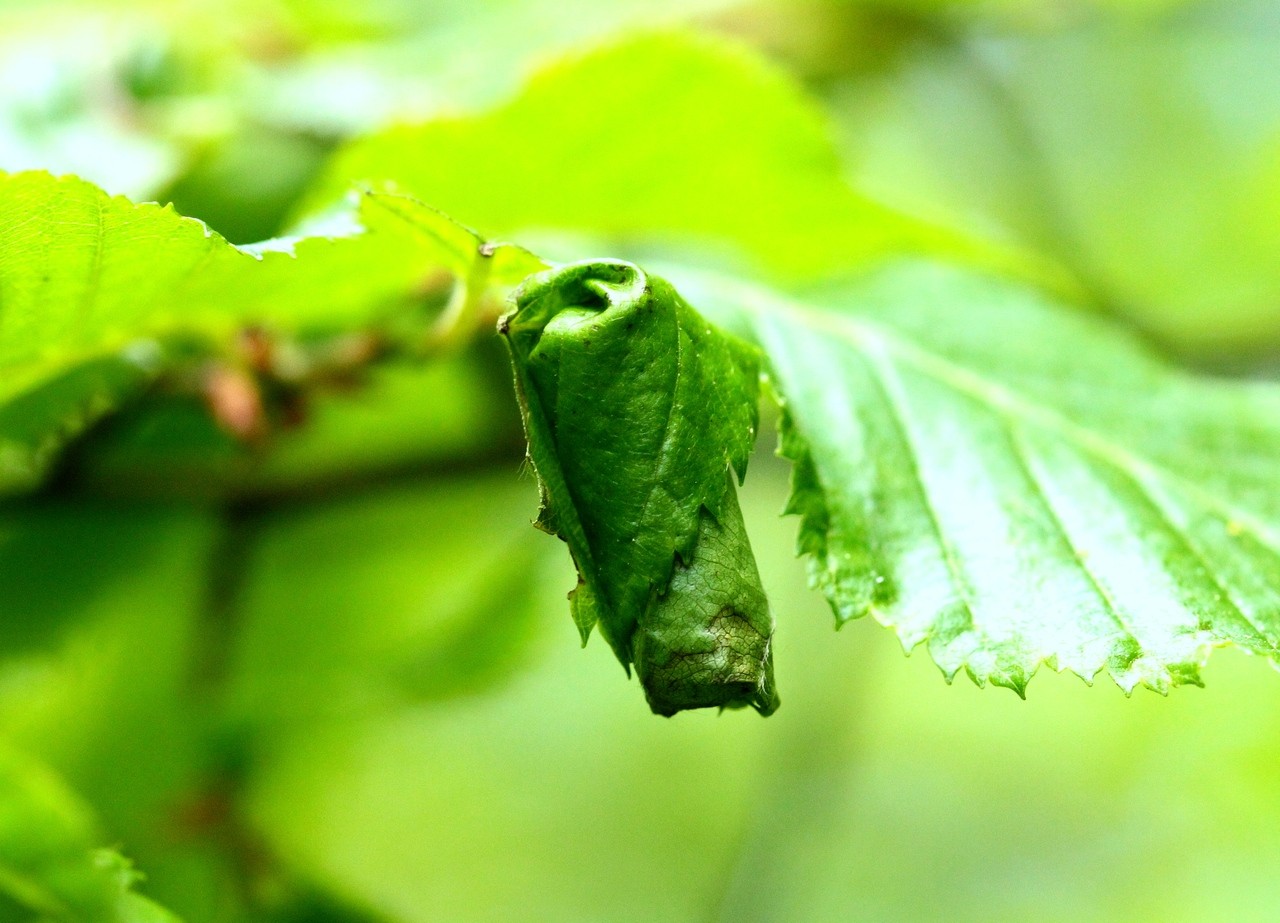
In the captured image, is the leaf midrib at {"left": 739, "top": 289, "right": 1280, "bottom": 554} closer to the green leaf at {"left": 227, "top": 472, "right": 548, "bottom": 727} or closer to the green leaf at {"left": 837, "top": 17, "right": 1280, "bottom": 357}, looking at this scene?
the green leaf at {"left": 227, "top": 472, "right": 548, "bottom": 727}

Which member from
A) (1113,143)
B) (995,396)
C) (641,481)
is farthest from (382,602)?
(1113,143)

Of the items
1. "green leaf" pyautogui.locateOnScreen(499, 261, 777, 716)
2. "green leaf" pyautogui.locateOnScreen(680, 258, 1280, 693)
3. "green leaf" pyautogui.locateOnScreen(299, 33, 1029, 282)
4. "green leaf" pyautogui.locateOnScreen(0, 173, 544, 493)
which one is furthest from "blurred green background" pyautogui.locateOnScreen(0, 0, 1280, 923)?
"green leaf" pyautogui.locateOnScreen(499, 261, 777, 716)

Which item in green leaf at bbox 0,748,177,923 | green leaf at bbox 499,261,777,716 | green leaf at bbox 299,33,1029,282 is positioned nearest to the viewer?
green leaf at bbox 499,261,777,716

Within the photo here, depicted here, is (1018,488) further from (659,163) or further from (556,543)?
(556,543)

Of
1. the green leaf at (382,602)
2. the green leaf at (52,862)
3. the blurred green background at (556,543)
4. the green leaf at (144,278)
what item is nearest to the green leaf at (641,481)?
the green leaf at (144,278)

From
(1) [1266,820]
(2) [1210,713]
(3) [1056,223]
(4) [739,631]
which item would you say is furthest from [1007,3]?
(4) [739,631]

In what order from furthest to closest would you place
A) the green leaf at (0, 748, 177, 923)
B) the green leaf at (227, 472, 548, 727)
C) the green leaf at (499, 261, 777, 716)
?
the green leaf at (227, 472, 548, 727) < the green leaf at (0, 748, 177, 923) < the green leaf at (499, 261, 777, 716)

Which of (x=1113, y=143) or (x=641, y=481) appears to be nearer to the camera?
(x=641, y=481)

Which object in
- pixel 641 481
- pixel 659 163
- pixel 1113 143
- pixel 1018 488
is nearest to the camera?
pixel 641 481
